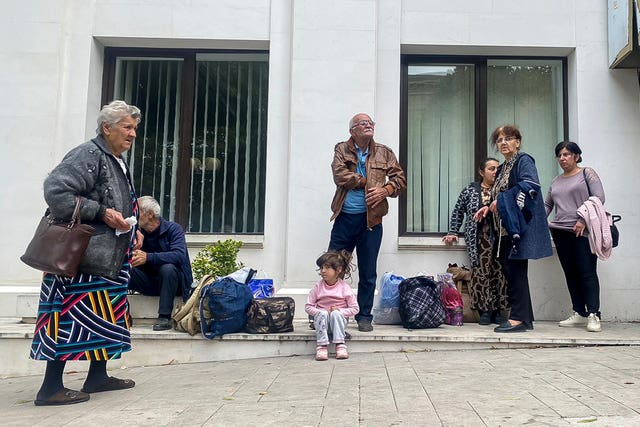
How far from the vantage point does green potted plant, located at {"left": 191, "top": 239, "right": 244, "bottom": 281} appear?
18.9ft

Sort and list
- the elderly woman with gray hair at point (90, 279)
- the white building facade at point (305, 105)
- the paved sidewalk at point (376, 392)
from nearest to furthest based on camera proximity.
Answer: the paved sidewalk at point (376, 392)
the elderly woman with gray hair at point (90, 279)
the white building facade at point (305, 105)

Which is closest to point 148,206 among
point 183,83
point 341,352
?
point 341,352

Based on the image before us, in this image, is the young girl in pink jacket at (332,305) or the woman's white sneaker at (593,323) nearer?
the young girl in pink jacket at (332,305)

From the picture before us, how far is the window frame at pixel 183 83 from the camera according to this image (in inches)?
285

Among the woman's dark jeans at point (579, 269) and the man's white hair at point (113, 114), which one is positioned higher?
the man's white hair at point (113, 114)

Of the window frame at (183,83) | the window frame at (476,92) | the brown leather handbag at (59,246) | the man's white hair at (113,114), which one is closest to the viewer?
the brown leather handbag at (59,246)

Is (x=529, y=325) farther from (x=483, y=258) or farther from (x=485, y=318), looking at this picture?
(x=483, y=258)

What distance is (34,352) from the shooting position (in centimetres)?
369

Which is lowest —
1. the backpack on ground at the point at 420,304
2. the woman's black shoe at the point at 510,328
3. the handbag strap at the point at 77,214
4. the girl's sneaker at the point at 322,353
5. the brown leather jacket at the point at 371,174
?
the girl's sneaker at the point at 322,353

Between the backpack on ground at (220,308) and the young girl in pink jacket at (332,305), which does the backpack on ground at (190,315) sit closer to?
the backpack on ground at (220,308)

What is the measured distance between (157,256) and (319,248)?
1.93m

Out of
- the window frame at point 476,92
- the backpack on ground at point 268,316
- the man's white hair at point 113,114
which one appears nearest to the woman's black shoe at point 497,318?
the window frame at point 476,92

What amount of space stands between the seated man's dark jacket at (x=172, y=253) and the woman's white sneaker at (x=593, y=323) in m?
4.12

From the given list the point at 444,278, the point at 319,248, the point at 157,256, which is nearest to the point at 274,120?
the point at 319,248
